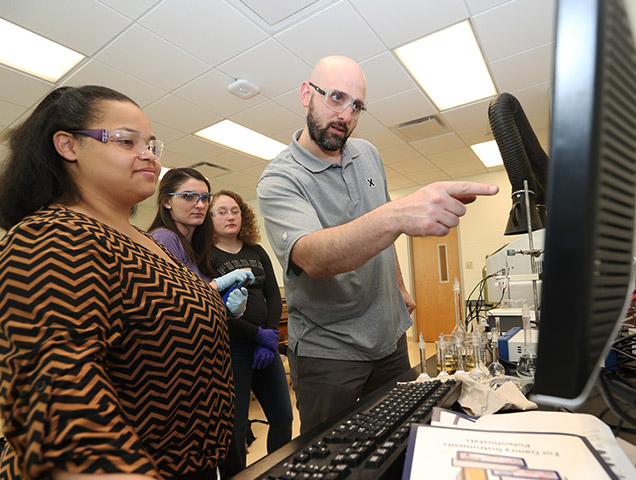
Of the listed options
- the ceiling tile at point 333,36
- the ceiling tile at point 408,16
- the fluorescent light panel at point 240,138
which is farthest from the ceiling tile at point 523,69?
the fluorescent light panel at point 240,138

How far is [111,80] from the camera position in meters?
2.97

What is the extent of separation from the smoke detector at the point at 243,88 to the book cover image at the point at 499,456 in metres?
3.07

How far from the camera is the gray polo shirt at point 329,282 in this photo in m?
A: 1.04

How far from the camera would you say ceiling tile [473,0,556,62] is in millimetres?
2316

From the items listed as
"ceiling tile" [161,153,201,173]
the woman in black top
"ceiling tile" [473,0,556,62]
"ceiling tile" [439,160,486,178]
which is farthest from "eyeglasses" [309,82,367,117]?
"ceiling tile" [439,160,486,178]

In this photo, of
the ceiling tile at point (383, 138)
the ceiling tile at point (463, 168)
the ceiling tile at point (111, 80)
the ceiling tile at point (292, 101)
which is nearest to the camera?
the ceiling tile at point (111, 80)

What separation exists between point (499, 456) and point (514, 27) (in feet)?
9.50

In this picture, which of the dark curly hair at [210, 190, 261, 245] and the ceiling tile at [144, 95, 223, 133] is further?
the ceiling tile at [144, 95, 223, 133]

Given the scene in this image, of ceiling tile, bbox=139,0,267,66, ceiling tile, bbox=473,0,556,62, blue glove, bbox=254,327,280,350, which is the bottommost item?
blue glove, bbox=254,327,280,350

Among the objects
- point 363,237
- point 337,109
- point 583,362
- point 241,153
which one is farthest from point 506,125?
point 241,153

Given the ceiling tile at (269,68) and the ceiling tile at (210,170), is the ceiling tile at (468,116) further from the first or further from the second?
the ceiling tile at (210,170)

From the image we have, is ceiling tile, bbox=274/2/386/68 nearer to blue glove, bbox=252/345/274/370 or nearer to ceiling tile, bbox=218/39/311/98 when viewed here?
ceiling tile, bbox=218/39/311/98

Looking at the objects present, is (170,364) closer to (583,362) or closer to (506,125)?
(583,362)

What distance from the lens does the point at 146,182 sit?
0.82 metres
